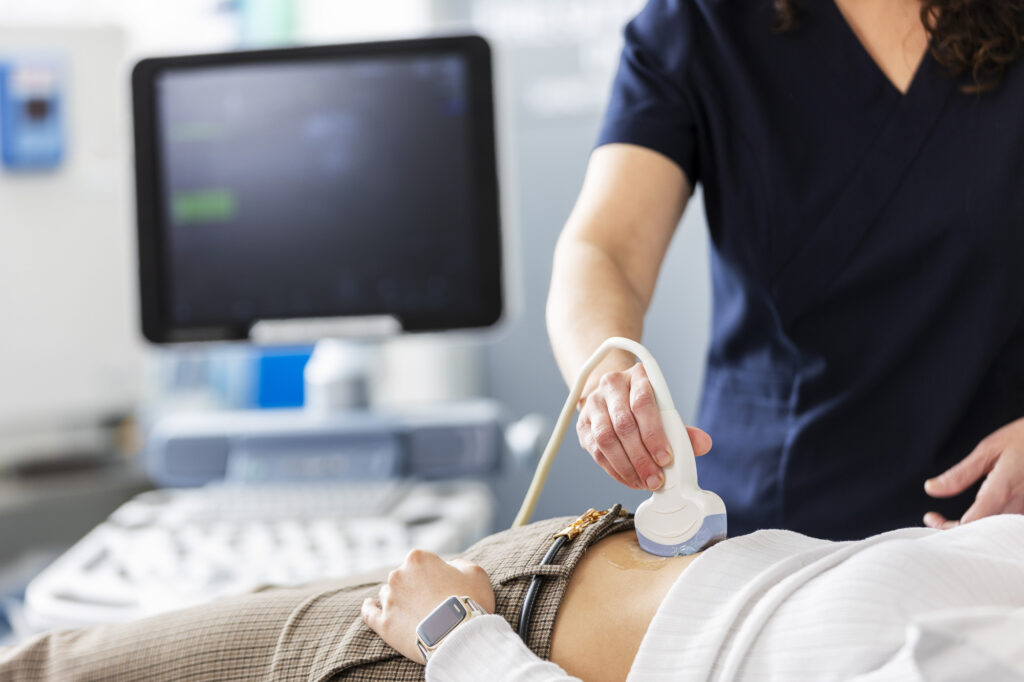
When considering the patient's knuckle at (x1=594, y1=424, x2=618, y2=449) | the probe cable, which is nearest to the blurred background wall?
the probe cable

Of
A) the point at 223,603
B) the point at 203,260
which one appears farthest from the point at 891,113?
the point at 203,260

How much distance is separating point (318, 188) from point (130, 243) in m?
0.63

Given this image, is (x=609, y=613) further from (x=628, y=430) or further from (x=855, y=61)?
(x=855, y=61)

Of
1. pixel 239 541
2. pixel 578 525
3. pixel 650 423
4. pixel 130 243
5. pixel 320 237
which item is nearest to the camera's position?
pixel 650 423

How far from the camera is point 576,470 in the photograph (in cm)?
206

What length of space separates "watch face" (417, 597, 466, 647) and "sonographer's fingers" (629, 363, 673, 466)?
0.62 feet

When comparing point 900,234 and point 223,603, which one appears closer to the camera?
point 223,603

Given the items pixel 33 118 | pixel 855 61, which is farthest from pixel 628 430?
pixel 33 118

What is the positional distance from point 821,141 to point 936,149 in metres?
0.12

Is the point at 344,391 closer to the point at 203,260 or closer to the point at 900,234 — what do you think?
the point at 203,260

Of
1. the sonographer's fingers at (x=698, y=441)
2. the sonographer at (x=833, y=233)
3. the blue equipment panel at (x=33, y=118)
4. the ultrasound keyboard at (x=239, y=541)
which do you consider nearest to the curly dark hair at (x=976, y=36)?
the sonographer at (x=833, y=233)

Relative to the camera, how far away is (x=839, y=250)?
104cm

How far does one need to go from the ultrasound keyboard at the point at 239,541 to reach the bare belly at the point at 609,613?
1.47ft

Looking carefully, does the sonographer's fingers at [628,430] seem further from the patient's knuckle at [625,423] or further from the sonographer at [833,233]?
the sonographer at [833,233]
